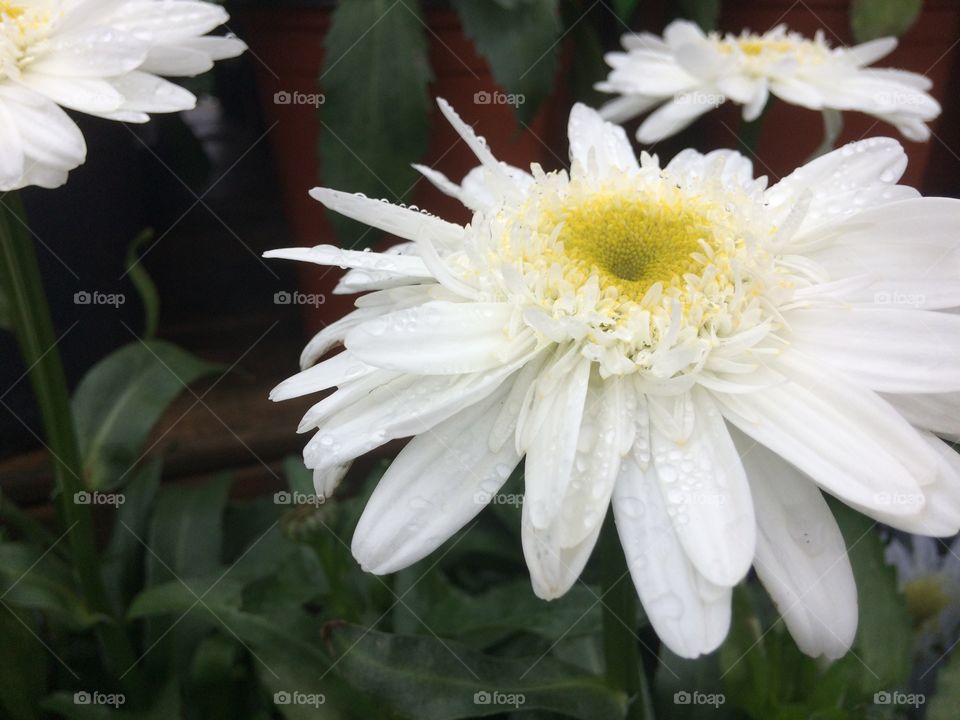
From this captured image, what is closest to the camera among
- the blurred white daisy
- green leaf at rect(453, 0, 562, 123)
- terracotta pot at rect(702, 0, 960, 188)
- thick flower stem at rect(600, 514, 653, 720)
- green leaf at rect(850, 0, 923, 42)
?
thick flower stem at rect(600, 514, 653, 720)

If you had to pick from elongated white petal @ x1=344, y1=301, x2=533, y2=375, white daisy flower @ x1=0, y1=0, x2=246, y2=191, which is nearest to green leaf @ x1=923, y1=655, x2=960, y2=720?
elongated white petal @ x1=344, y1=301, x2=533, y2=375

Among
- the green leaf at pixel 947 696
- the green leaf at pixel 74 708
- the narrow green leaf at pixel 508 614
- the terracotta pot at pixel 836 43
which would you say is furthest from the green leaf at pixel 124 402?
the terracotta pot at pixel 836 43

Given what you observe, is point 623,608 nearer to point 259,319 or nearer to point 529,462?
point 529,462

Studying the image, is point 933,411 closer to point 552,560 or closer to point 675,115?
point 552,560

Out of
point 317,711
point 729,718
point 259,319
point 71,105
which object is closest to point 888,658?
point 729,718

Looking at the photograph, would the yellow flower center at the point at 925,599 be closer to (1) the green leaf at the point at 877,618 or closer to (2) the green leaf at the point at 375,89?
(1) the green leaf at the point at 877,618

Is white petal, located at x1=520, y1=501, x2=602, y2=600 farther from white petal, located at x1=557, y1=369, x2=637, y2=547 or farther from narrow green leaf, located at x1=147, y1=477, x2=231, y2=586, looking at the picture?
narrow green leaf, located at x1=147, y1=477, x2=231, y2=586
